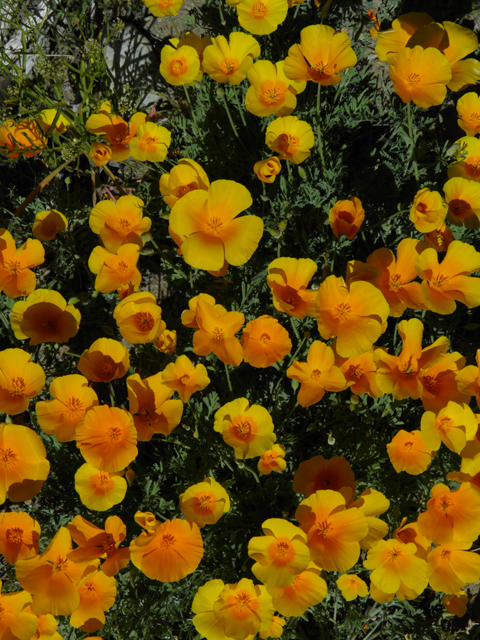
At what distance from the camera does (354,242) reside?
2.66 metres

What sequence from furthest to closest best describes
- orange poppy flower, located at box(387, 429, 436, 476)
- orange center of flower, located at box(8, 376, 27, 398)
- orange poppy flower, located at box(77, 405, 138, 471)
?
orange center of flower, located at box(8, 376, 27, 398) < orange poppy flower, located at box(387, 429, 436, 476) < orange poppy flower, located at box(77, 405, 138, 471)

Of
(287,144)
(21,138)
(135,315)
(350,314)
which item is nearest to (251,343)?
(350,314)

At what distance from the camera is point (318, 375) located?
192cm

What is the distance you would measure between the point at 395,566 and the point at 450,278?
1203mm

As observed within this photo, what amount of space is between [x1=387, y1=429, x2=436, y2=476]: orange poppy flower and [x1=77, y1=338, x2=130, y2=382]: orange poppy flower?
1.19m

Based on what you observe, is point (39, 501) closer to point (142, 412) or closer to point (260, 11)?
point (142, 412)

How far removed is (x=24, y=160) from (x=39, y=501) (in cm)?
211

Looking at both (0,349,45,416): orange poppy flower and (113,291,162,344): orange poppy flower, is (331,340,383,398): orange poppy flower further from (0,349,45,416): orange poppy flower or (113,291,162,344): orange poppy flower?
(0,349,45,416): orange poppy flower

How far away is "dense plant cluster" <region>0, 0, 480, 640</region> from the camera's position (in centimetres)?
184

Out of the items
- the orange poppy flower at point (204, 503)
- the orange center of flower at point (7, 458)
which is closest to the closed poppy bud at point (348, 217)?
the orange poppy flower at point (204, 503)

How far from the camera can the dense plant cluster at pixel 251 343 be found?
1.84 metres

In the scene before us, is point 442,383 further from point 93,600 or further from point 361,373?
point 93,600

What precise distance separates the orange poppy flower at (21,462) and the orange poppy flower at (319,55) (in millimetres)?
1879

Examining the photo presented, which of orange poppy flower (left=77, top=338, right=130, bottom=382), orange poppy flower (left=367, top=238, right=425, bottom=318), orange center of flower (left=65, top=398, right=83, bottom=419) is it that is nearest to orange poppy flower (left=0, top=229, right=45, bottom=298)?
orange poppy flower (left=77, top=338, right=130, bottom=382)
